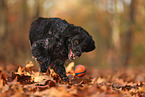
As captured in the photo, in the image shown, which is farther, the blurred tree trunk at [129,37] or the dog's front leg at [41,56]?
the blurred tree trunk at [129,37]

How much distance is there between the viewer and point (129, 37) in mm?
16016

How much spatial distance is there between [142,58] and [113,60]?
328 inches

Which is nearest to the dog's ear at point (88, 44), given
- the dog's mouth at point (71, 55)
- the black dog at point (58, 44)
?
the black dog at point (58, 44)

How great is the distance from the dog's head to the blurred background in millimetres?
4725

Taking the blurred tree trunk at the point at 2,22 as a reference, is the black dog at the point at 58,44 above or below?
below

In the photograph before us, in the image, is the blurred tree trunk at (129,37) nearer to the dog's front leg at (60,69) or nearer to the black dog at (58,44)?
the black dog at (58,44)

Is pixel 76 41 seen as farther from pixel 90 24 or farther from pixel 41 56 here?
pixel 90 24

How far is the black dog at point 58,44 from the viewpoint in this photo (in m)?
3.62

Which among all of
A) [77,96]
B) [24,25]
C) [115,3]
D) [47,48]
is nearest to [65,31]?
[47,48]

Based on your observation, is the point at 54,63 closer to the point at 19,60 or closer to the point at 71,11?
the point at 19,60

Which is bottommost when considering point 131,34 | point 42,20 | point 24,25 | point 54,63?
point 54,63

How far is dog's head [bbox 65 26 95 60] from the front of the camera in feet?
11.9

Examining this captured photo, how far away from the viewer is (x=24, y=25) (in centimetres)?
1755

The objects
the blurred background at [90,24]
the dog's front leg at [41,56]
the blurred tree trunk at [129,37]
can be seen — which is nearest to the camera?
the dog's front leg at [41,56]
